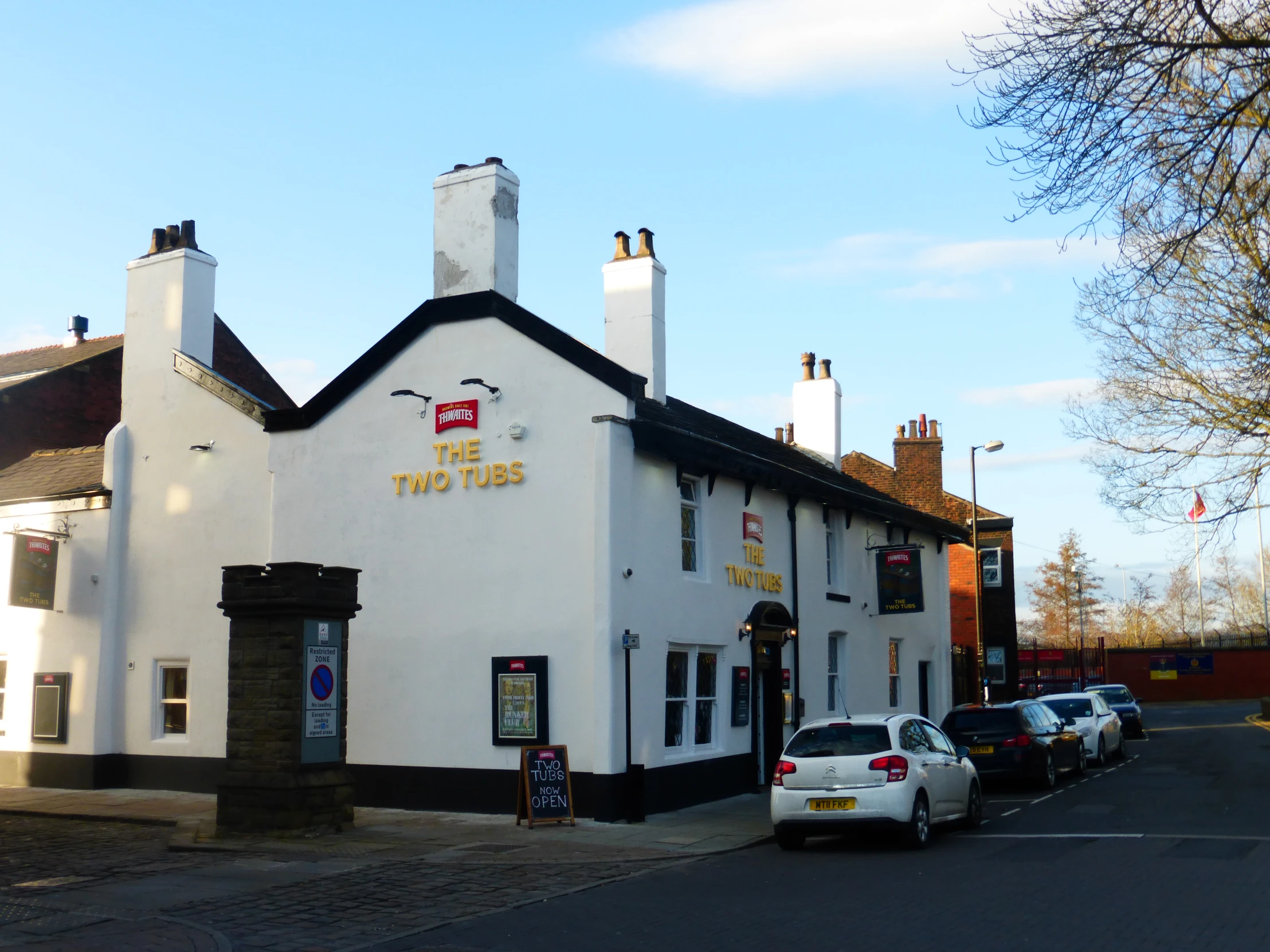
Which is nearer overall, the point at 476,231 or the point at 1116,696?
the point at 476,231

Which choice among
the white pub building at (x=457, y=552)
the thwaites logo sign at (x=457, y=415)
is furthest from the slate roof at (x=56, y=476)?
the thwaites logo sign at (x=457, y=415)

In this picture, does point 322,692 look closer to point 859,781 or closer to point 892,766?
point 859,781

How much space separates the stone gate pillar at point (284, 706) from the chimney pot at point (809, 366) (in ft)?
55.7

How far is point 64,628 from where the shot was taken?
73.3 ft

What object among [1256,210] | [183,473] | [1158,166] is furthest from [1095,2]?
[183,473]

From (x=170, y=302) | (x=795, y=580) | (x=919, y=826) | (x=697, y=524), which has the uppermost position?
(x=170, y=302)

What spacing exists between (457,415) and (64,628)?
903 cm

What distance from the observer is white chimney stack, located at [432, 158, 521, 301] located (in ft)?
63.6

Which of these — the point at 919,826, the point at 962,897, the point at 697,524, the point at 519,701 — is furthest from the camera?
the point at 697,524

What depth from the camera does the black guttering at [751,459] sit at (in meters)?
18.3

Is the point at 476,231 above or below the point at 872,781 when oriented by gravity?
above

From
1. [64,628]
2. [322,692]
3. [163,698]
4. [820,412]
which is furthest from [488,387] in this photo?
[820,412]

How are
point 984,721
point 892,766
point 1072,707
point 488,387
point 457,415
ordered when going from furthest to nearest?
point 1072,707 < point 984,721 < point 457,415 < point 488,387 < point 892,766

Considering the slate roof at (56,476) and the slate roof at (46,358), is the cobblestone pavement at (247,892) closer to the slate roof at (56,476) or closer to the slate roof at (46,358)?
the slate roof at (56,476)
